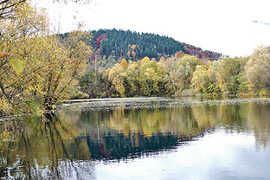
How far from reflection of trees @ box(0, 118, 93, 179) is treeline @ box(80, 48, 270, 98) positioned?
173 ft

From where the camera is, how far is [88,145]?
17.2 metres

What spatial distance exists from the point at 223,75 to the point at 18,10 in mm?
69671

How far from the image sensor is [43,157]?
47.8ft

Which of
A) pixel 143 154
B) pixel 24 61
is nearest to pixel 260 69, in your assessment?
pixel 143 154

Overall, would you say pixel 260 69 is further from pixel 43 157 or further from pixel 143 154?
pixel 43 157

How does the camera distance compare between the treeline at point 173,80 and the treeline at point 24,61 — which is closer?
the treeline at point 24,61

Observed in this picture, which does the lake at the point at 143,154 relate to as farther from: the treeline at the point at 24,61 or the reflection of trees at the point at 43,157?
the treeline at the point at 24,61

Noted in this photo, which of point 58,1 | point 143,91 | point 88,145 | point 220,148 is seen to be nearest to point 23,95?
point 88,145

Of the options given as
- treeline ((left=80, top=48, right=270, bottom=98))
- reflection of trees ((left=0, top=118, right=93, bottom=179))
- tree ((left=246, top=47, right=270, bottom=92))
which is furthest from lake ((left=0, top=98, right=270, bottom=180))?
treeline ((left=80, top=48, right=270, bottom=98))

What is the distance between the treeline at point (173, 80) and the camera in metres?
75.0

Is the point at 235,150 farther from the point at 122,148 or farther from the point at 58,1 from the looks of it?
the point at 58,1

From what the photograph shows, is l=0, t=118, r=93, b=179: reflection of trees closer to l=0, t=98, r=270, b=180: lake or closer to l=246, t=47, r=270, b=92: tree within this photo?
l=0, t=98, r=270, b=180: lake

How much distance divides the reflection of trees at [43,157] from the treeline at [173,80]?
52.8 meters

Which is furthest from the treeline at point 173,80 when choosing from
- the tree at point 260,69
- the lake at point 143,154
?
the lake at point 143,154
